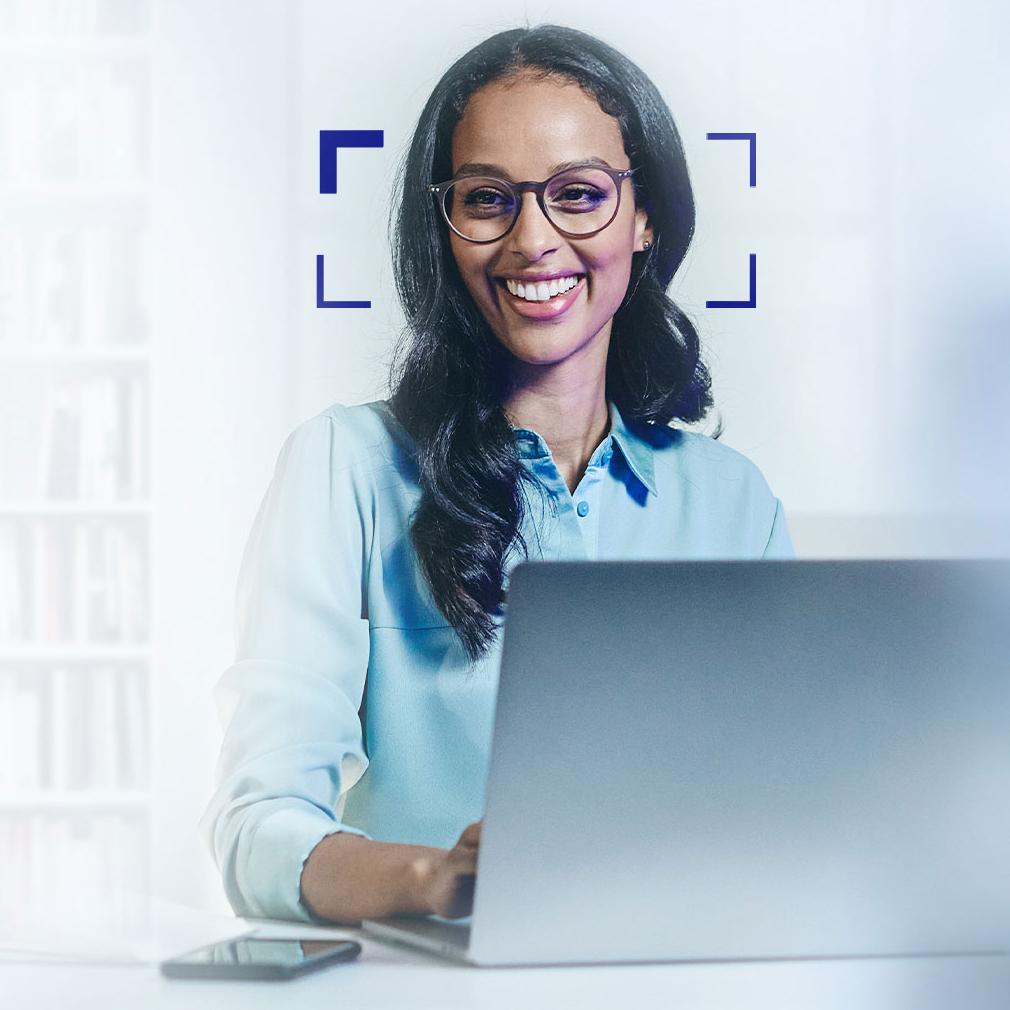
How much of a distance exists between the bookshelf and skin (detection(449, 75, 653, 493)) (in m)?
0.74

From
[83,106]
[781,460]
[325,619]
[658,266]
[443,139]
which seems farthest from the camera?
[83,106]

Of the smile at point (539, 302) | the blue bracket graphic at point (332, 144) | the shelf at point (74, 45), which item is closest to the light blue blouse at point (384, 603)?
the smile at point (539, 302)

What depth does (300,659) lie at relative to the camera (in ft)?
4.79

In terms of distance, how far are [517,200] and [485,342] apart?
0.21 metres

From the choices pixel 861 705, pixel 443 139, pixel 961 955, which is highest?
pixel 443 139

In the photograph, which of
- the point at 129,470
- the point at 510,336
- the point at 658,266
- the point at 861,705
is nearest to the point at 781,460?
the point at 658,266

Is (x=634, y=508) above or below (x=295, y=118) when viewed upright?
below

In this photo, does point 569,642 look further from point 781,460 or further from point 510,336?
point 781,460

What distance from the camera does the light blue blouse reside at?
139 centimetres

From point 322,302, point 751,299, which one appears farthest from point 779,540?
point 322,302

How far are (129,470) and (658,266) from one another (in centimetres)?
108

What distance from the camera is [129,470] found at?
7.42 ft

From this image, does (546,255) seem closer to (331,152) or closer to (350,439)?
(350,439)

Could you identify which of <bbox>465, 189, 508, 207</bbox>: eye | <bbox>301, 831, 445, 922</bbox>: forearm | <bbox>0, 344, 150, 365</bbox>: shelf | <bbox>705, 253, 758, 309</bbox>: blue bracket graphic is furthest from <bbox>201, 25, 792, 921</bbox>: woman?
<bbox>0, 344, 150, 365</bbox>: shelf
